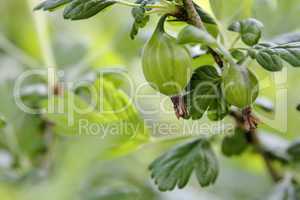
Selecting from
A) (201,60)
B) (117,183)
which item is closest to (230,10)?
(201,60)

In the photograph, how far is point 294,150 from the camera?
1017 mm

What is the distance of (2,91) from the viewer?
133 centimetres

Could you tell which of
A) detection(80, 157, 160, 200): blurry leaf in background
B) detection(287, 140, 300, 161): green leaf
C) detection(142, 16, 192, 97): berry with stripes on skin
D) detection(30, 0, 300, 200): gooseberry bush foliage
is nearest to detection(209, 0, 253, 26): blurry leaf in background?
detection(30, 0, 300, 200): gooseberry bush foliage

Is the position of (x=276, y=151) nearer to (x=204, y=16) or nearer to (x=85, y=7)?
(x=204, y=16)

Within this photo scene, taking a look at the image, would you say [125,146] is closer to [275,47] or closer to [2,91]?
[275,47]

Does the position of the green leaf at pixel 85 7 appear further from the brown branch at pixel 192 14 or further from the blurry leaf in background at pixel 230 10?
the blurry leaf in background at pixel 230 10

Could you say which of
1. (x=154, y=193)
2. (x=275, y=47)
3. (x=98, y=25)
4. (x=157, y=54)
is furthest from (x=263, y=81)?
(x=98, y=25)

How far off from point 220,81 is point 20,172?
2.33 ft

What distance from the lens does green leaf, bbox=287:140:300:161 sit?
1009 mm

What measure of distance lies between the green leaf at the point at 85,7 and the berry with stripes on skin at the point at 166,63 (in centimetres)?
7

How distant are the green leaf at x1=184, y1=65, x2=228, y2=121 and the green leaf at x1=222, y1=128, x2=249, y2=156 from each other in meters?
0.29

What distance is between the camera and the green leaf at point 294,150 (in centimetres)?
101

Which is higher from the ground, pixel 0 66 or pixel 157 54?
pixel 157 54

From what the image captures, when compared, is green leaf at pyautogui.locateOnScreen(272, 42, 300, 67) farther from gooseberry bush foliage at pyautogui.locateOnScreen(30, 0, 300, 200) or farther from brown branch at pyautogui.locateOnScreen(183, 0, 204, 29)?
brown branch at pyautogui.locateOnScreen(183, 0, 204, 29)
